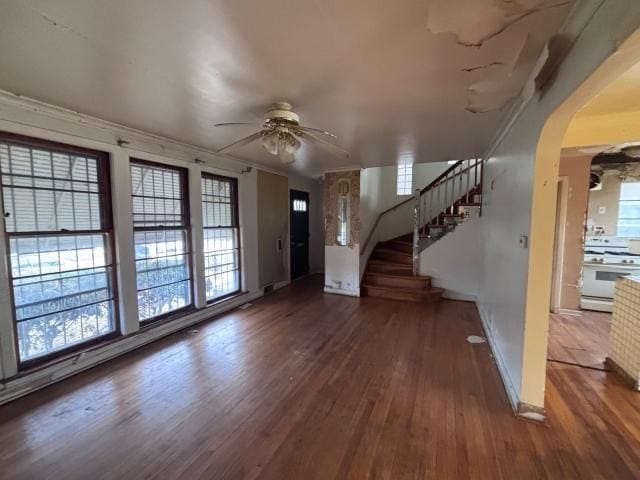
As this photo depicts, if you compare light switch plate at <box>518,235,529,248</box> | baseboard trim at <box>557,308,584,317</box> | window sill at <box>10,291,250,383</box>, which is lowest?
baseboard trim at <box>557,308,584,317</box>

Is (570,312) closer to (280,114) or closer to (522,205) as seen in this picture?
(522,205)

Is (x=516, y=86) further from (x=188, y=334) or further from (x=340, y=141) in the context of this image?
(x=188, y=334)

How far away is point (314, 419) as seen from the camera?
197 centimetres

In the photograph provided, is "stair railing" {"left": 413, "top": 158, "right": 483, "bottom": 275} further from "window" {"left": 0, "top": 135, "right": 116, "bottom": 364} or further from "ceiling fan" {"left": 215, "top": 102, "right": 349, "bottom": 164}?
"window" {"left": 0, "top": 135, "right": 116, "bottom": 364}

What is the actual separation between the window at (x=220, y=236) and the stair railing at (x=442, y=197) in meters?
3.20

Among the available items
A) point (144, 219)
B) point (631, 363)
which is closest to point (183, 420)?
point (144, 219)

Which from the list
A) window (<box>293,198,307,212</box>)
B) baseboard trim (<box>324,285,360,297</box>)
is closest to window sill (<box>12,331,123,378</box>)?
baseboard trim (<box>324,285,360,297</box>)

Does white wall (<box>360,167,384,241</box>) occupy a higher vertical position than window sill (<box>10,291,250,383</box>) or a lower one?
higher

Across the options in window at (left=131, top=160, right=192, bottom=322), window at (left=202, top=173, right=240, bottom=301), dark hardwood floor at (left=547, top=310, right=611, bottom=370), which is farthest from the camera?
window at (left=202, top=173, right=240, bottom=301)

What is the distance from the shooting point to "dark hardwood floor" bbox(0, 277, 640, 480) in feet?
5.23

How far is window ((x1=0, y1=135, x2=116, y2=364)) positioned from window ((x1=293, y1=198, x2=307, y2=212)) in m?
3.76

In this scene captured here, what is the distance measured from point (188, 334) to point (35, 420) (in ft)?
5.06

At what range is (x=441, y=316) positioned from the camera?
13.3 ft

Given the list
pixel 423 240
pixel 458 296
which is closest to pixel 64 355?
pixel 423 240
